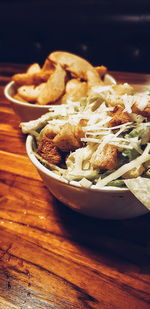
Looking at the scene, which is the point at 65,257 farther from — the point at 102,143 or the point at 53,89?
the point at 53,89

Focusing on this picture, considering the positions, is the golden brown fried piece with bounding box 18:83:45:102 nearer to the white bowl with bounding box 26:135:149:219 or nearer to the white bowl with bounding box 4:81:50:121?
the white bowl with bounding box 4:81:50:121

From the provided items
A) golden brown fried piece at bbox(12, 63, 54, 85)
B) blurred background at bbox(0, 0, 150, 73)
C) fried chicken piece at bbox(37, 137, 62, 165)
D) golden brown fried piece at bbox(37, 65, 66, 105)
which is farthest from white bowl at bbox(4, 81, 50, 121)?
blurred background at bbox(0, 0, 150, 73)

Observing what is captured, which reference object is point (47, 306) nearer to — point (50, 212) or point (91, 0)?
point (50, 212)

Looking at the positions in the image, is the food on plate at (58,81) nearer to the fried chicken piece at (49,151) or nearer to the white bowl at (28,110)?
the white bowl at (28,110)

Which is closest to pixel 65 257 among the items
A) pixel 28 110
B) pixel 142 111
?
pixel 142 111

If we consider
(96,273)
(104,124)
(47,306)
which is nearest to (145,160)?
A: (104,124)

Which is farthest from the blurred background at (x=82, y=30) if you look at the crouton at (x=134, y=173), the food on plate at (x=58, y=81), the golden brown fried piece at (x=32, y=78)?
the crouton at (x=134, y=173)
